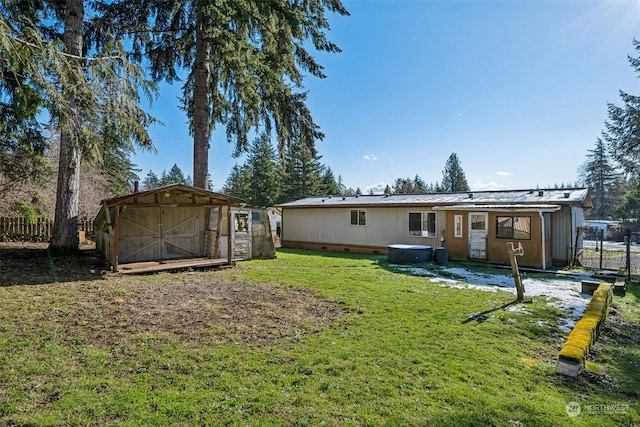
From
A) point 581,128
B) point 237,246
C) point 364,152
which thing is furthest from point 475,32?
point 364,152

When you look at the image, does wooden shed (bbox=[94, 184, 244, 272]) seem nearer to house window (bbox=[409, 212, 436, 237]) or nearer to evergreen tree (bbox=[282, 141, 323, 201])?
house window (bbox=[409, 212, 436, 237])

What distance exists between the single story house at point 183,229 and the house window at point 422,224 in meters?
6.00

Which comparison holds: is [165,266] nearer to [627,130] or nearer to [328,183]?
[627,130]

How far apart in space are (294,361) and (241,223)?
Result: 8730 mm

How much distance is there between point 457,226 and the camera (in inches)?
467

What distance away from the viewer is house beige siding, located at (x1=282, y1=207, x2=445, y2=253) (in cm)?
1373

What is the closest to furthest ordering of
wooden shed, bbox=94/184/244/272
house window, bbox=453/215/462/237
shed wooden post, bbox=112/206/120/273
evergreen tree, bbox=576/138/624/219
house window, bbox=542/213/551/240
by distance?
shed wooden post, bbox=112/206/120/273 < wooden shed, bbox=94/184/244/272 < house window, bbox=542/213/551/240 < house window, bbox=453/215/462/237 < evergreen tree, bbox=576/138/624/219

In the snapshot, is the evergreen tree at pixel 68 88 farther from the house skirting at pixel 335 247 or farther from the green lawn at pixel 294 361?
the house skirting at pixel 335 247

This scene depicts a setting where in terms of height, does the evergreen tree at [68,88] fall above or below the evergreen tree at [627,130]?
below

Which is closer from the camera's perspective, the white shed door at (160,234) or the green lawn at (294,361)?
the green lawn at (294,361)

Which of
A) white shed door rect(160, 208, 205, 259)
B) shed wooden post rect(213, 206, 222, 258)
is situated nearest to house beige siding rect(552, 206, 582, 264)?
shed wooden post rect(213, 206, 222, 258)

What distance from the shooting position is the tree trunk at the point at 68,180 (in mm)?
8734

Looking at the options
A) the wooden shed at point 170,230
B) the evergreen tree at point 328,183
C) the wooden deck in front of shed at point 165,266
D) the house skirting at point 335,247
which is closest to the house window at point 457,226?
the house skirting at point 335,247

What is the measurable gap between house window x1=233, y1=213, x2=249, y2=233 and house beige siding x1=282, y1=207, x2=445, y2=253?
17.0 ft
